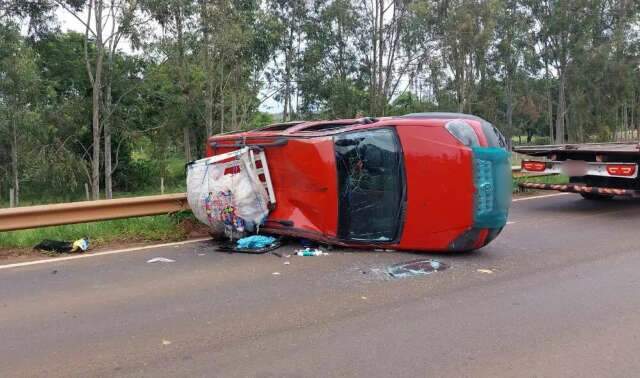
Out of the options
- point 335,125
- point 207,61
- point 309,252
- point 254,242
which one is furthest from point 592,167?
point 207,61

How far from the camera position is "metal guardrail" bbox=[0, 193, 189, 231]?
6.43m

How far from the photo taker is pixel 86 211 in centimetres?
685

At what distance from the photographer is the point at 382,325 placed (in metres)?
4.04

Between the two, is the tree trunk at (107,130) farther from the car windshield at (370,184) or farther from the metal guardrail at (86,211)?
the car windshield at (370,184)

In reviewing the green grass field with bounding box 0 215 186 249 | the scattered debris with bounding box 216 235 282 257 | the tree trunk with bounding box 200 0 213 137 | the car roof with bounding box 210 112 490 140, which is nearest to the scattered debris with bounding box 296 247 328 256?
the scattered debris with bounding box 216 235 282 257

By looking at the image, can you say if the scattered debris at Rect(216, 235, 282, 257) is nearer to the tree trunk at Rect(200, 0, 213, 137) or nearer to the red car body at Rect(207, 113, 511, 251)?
the red car body at Rect(207, 113, 511, 251)

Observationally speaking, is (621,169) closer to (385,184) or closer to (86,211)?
(385,184)

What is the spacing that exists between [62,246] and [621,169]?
8267 millimetres

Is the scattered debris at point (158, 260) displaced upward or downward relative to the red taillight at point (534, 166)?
downward

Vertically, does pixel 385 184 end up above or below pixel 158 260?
above

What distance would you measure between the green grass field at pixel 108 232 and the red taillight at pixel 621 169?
6.78m

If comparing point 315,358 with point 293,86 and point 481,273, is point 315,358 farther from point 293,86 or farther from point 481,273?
point 293,86

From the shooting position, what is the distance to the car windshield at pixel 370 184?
615 cm

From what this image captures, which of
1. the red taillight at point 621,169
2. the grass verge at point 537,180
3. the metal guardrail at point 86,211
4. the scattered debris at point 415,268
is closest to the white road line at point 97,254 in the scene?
the metal guardrail at point 86,211
